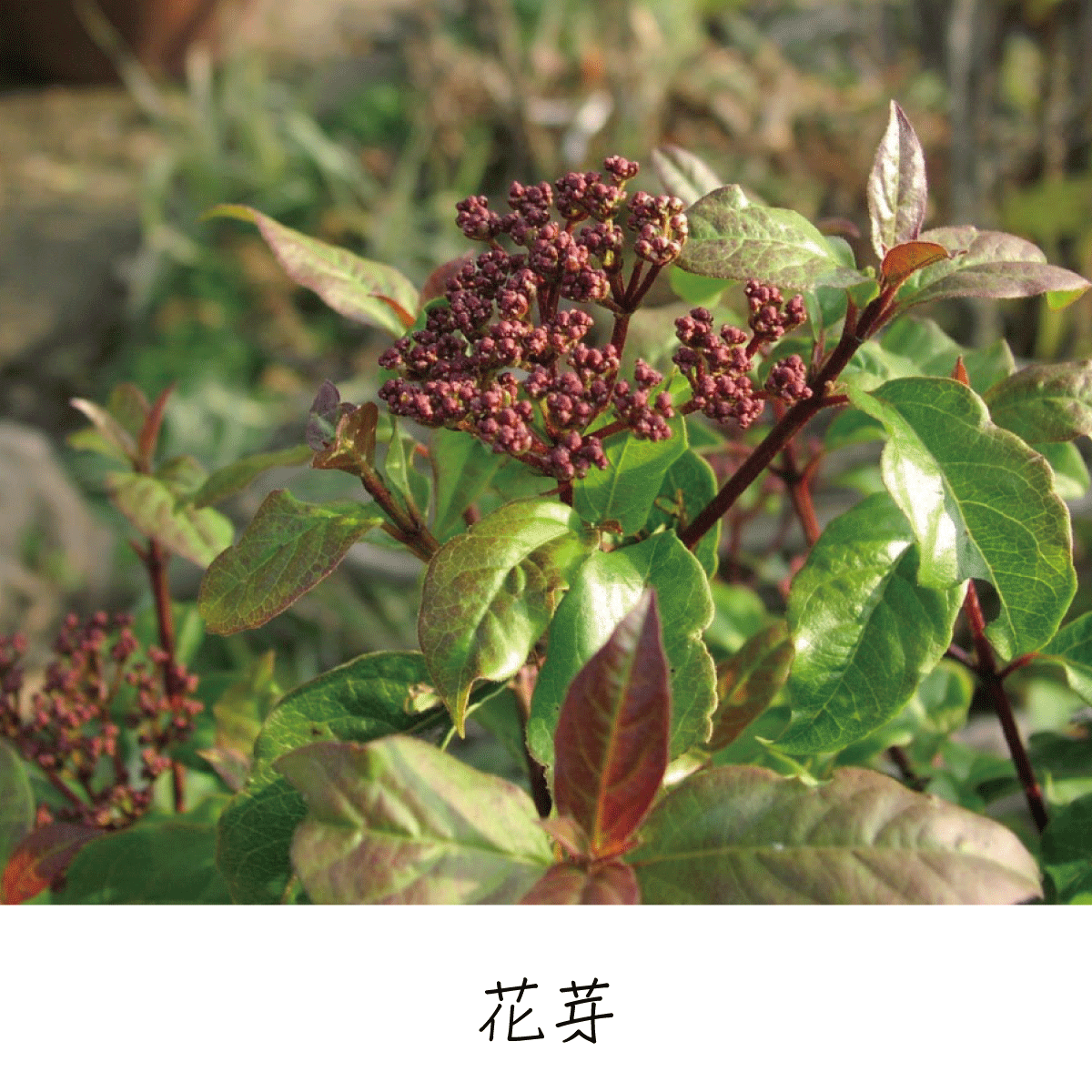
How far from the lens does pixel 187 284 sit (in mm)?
4105

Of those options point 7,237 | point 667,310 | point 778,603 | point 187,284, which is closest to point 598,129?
point 187,284

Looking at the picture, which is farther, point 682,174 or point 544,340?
point 682,174

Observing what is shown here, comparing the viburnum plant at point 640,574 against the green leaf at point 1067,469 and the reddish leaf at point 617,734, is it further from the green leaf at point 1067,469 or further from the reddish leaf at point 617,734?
the green leaf at point 1067,469

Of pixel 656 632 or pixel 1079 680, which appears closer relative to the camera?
pixel 656 632

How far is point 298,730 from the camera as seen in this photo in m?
0.71

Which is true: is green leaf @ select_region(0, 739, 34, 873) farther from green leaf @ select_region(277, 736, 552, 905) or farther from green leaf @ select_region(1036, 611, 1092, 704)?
green leaf @ select_region(1036, 611, 1092, 704)

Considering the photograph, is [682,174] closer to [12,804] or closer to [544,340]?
[544,340]

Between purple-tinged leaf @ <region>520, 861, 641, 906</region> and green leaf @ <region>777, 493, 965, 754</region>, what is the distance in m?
0.15

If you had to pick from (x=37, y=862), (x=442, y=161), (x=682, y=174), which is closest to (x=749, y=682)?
(x=682, y=174)

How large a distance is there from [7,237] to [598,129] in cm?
229

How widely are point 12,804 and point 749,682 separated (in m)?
A: 0.54

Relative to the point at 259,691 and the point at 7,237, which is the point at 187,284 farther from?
the point at 259,691

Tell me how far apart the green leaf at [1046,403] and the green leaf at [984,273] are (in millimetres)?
77

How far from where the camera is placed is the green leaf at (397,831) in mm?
548
